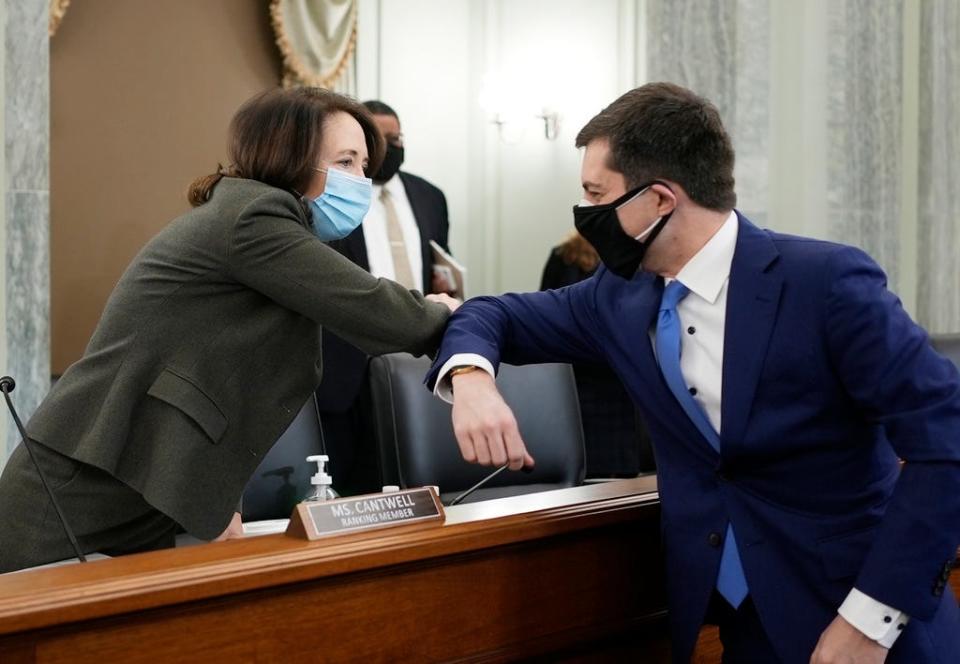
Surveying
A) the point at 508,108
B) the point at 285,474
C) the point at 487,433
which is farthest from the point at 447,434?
the point at 508,108

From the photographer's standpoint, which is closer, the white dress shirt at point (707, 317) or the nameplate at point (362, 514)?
the nameplate at point (362, 514)

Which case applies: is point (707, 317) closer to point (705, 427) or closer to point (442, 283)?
point (705, 427)

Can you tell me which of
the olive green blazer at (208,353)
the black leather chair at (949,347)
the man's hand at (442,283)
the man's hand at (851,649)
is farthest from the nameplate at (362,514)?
the black leather chair at (949,347)

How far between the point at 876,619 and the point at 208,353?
1.14 m

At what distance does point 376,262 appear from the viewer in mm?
4891

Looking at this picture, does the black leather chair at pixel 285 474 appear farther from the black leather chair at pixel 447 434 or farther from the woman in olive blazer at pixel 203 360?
the woman in olive blazer at pixel 203 360

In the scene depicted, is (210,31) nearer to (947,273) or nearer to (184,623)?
(947,273)

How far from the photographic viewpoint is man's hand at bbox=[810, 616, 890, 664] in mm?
1729

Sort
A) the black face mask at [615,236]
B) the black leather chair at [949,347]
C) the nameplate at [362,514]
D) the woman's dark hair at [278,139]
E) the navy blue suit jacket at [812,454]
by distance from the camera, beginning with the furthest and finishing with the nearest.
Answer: the black leather chair at [949,347] → the woman's dark hair at [278,139] → the black face mask at [615,236] → the nameplate at [362,514] → the navy blue suit jacket at [812,454]

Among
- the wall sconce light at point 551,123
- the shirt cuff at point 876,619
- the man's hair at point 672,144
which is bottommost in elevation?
the shirt cuff at point 876,619

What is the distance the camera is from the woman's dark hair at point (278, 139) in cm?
229

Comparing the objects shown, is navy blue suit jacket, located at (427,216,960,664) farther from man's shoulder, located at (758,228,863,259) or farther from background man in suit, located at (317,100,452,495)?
background man in suit, located at (317,100,452,495)

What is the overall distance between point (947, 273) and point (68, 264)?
4.37 m

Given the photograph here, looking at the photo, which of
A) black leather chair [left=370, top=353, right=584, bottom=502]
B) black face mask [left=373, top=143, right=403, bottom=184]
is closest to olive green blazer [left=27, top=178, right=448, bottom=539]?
black leather chair [left=370, top=353, right=584, bottom=502]
